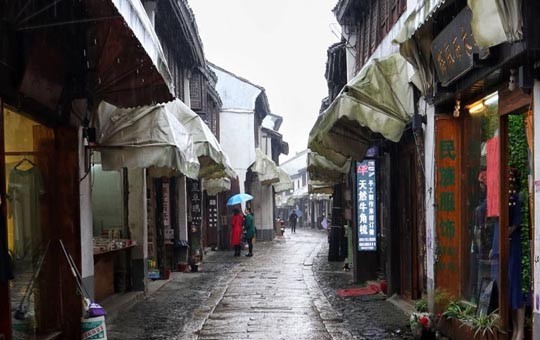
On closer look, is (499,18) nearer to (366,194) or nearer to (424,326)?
(424,326)

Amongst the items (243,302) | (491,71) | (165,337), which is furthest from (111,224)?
(491,71)

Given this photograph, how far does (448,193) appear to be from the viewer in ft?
29.6

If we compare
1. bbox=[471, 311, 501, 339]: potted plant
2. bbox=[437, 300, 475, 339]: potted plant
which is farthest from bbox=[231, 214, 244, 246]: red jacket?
bbox=[471, 311, 501, 339]: potted plant

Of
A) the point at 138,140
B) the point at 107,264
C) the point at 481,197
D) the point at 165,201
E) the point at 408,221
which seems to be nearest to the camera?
the point at 481,197

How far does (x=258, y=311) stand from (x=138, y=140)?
3580mm

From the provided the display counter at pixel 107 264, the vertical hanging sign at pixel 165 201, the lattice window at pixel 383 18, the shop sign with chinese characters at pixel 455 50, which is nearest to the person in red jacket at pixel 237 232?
the vertical hanging sign at pixel 165 201

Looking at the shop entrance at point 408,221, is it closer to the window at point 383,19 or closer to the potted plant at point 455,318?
the potted plant at point 455,318

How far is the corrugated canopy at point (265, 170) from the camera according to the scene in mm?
33750

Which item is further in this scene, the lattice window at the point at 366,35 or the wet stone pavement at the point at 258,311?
the lattice window at the point at 366,35

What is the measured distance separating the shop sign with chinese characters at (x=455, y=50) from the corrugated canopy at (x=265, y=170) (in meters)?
25.4

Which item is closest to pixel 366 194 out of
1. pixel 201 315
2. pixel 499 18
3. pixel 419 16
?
pixel 201 315

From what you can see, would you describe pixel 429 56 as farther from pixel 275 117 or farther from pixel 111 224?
pixel 275 117

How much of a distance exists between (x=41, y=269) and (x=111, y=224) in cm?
509

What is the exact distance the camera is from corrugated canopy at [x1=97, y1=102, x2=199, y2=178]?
10.5 meters
